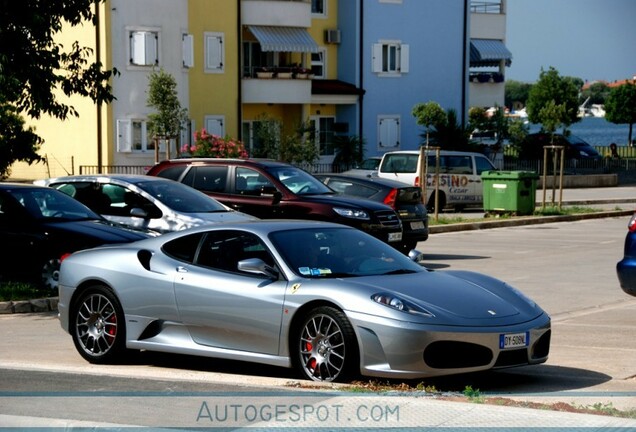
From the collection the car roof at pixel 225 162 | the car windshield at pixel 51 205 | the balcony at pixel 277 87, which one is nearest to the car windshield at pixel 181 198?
the car windshield at pixel 51 205

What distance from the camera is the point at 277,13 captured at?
52.1 m

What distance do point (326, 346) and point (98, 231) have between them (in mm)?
7657

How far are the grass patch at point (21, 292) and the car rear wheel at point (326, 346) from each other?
22.9 ft

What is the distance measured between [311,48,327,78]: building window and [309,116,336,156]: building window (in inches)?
86.5

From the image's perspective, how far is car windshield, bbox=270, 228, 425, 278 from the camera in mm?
10305


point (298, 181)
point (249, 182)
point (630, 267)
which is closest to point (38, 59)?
point (249, 182)

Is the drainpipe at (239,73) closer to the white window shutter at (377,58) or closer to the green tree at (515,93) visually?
the white window shutter at (377,58)

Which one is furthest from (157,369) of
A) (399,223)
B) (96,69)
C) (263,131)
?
(263,131)

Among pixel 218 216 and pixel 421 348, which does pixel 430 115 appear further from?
pixel 421 348

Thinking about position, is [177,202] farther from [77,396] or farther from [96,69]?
[77,396]

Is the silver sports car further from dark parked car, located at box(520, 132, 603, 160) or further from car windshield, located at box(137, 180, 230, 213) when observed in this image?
dark parked car, located at box(520, 132, 603, 160)

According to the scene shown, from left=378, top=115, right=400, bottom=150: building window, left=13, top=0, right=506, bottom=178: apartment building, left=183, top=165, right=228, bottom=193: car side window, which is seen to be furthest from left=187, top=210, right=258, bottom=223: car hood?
left=378, top=115, right=400, bottom=150: building window

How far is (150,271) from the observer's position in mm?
10914

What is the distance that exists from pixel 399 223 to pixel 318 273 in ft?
33.3
